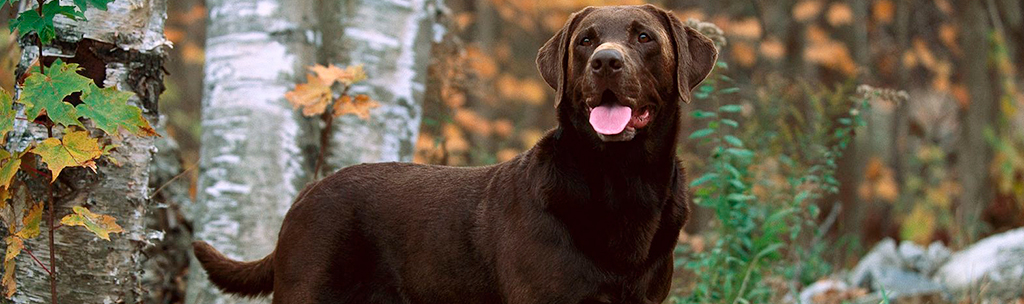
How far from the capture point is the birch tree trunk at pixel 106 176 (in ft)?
10.4

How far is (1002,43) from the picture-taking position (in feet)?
31.4

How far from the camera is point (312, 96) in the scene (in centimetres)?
403

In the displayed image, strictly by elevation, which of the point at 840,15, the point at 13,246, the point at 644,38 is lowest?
the point at 13,246

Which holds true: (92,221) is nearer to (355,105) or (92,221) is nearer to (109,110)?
(109,110)

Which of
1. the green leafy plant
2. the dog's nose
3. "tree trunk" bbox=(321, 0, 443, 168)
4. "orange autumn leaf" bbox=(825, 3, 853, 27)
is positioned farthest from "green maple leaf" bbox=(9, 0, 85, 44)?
"orange autumn leaf" bbox=(825, 3, 853, 27)

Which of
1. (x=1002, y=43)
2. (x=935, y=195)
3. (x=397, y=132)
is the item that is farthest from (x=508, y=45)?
(x=397, y=132)

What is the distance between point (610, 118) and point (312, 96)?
1.68m

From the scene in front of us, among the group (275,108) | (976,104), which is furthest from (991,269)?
(976,104)

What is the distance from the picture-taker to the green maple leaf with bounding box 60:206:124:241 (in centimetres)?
293

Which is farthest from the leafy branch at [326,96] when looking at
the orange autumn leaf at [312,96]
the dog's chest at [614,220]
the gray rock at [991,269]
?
the gray rock at [991,269]

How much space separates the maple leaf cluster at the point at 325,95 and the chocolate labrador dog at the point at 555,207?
2.46 ft

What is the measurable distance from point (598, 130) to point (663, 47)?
0.35 meters

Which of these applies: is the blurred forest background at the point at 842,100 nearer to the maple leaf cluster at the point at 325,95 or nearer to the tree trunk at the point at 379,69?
the tree trunk at the point at 379,69

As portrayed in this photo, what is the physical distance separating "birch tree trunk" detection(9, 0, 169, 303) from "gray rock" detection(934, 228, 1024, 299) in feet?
13.7
